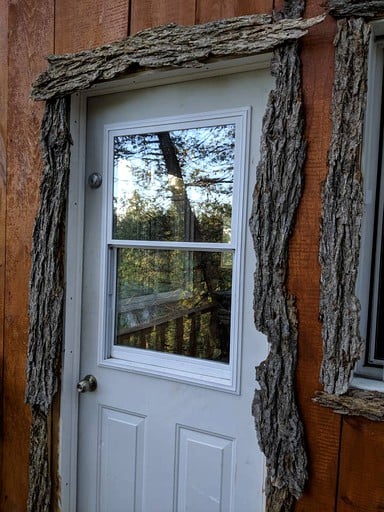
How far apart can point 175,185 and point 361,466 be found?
42.6 inches

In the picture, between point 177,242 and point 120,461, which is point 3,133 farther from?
point 120,461

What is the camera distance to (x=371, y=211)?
1.14 m

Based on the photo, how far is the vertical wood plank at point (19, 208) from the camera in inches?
61.1

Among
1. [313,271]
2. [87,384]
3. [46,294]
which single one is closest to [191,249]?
[313,271]

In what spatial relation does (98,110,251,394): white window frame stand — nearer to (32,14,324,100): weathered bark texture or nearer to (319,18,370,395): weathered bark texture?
(32,14,324,100): weathered bark texture

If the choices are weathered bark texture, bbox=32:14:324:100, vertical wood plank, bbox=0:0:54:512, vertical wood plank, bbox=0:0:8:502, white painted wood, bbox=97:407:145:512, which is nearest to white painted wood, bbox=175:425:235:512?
white painted wood, bbox=97:407:145:512

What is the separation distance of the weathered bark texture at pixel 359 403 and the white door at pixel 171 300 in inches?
10.7

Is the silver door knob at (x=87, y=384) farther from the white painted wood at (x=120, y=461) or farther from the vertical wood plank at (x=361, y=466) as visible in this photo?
the vertical wood plank at (x=361, y=466)

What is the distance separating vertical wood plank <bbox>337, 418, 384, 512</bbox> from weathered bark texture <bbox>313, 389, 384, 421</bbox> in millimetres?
35

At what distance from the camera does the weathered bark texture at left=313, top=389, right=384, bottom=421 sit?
3.37ft

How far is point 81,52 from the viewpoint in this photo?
1.41m

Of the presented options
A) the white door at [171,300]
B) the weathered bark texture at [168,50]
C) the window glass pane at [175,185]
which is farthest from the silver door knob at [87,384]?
the weathered bark texture at [168,50]

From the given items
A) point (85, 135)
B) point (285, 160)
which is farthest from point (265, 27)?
point (85, 135)

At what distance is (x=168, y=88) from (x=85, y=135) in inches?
15.9
